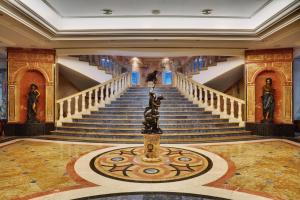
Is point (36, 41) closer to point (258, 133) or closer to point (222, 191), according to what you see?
point (222, 191)

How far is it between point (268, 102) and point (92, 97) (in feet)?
21.2

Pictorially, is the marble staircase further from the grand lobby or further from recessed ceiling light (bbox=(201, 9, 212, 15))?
recessed ceiling light (bbox=(201, 9, 212, 15))

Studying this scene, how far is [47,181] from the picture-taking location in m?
3.10

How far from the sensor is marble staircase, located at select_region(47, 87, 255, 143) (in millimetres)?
6254

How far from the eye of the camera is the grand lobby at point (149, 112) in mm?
3092

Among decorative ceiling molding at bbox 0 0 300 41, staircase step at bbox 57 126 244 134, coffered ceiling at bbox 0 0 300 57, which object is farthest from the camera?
staircase step at bbox 57 126 244 134

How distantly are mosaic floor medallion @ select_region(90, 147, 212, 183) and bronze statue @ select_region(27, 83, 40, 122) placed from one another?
353 centimetres

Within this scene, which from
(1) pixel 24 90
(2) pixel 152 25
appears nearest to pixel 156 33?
(2) pixel 152 25

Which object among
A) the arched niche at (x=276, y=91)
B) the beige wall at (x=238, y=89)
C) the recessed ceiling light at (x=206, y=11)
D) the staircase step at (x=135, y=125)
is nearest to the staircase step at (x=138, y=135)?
the staircase step at (x=135, y=125)

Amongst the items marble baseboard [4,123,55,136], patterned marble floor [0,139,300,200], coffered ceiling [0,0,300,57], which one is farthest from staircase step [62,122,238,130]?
coffered ceiling [0,0,300,57]

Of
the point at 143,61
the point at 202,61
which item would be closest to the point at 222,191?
the point at 202,61

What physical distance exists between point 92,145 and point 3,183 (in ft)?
8.49

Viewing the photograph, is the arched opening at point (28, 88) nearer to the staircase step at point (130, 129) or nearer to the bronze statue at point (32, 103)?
the bronze statue at point (32, 103)

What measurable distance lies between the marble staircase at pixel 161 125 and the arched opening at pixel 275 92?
826mm
